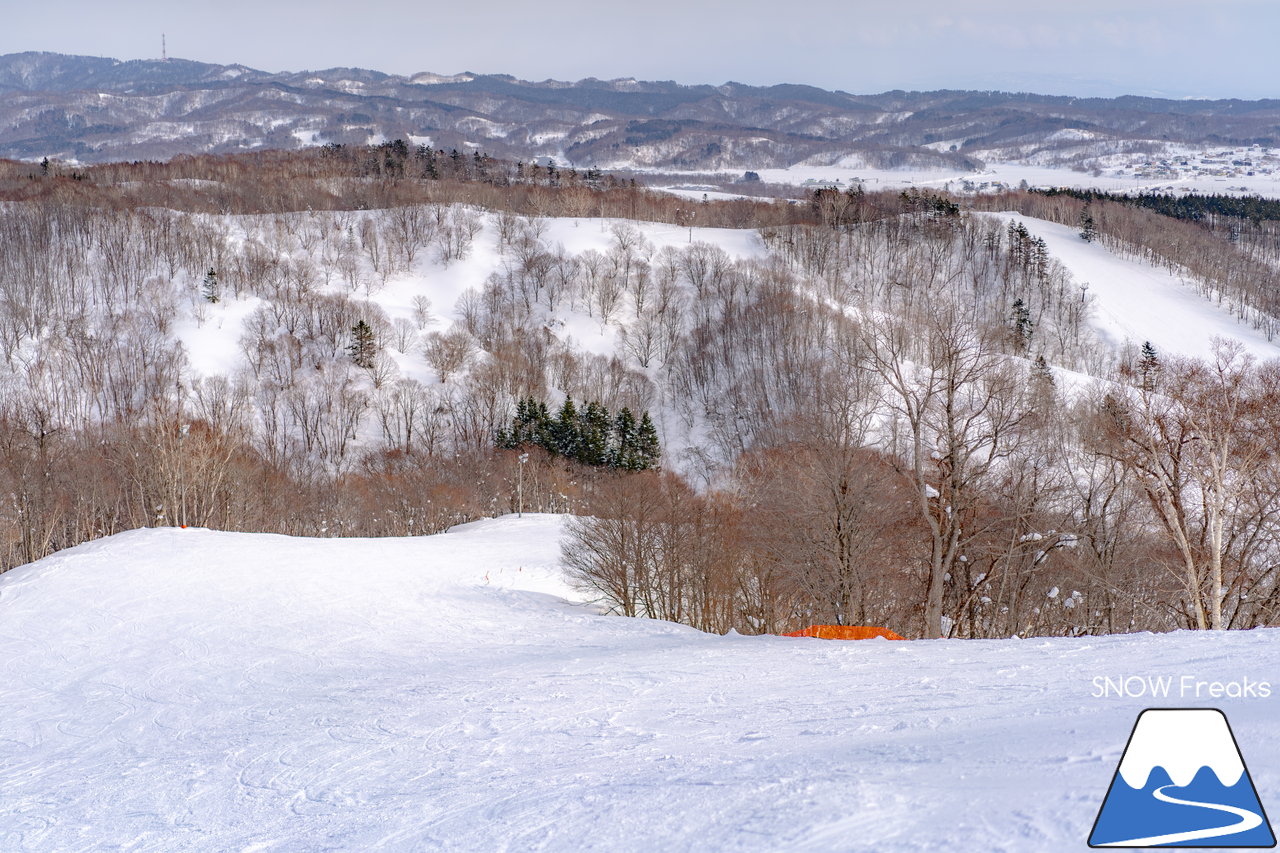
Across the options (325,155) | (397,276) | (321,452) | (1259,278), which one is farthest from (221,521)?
(1259,278)

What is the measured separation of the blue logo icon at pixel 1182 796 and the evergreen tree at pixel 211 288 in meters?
95.9

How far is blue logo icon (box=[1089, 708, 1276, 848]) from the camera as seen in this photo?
14.4 feet

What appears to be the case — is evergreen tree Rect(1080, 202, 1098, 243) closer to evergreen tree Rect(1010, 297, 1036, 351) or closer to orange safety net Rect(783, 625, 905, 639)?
evergreen tree Rect(1010, 297, 1036, 351)

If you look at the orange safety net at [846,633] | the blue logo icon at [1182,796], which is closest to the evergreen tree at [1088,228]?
the orange safety net at [846,633]

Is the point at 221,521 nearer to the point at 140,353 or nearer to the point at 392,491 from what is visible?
the point at 392,491

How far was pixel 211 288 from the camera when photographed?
85875 millimetres

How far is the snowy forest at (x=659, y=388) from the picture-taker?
2011 cm

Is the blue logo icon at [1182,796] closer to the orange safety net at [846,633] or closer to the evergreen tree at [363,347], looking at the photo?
the orange safety net at [846,633]

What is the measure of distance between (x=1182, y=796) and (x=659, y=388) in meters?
81.0

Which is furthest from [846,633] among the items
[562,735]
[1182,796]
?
[1182,796]

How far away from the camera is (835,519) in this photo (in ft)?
64.4

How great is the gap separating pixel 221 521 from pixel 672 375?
49.5 m

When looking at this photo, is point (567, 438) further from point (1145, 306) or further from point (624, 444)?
point (1145, 306)

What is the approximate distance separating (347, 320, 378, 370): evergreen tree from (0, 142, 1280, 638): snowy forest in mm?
378
